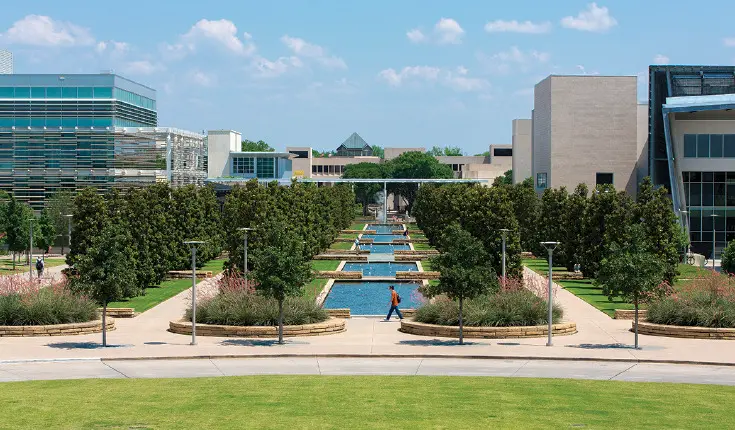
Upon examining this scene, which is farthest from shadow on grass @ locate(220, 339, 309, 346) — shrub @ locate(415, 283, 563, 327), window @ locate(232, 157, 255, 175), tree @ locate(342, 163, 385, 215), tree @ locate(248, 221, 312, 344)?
tree @ locate(342, 163, 385, 215)

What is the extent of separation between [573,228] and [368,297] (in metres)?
13.1

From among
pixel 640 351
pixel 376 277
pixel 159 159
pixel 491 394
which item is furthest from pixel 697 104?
pixel 159 159

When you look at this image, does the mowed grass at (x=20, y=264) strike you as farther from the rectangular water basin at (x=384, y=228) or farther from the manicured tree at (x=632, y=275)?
the rectangular water basin at (x=384, y=228)

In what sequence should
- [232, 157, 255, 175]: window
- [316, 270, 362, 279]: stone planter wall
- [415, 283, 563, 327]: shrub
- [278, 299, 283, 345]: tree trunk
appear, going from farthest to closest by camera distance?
[232, 157, 255, 175]: window < [316, 270, 362, 279]: stone planter wall < [415, 283, 563, 327]: shrub < [278, 299, 283, 345]: tree trunk

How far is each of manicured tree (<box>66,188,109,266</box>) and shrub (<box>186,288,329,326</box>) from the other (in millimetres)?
8664

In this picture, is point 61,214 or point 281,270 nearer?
point 281,270

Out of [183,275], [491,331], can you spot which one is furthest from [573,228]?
[491,331]

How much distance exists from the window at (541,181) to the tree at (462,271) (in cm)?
6356

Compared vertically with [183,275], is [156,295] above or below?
below

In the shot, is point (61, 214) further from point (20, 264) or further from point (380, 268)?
point (380, 268)

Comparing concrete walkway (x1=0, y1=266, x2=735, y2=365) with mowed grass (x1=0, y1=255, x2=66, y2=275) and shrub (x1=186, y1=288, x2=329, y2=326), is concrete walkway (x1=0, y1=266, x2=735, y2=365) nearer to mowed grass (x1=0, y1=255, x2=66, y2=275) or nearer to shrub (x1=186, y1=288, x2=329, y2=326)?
shrub (x1=186, y1=288, x2=329, y2=326)

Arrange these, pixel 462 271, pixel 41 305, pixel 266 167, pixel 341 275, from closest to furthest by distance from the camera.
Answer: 1. pixel 462 271
2. pixel 41 305
3. pixel 341 275
4. pixel 266 167

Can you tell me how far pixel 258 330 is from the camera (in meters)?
30.5

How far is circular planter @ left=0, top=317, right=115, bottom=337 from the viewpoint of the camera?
30.5 meters
